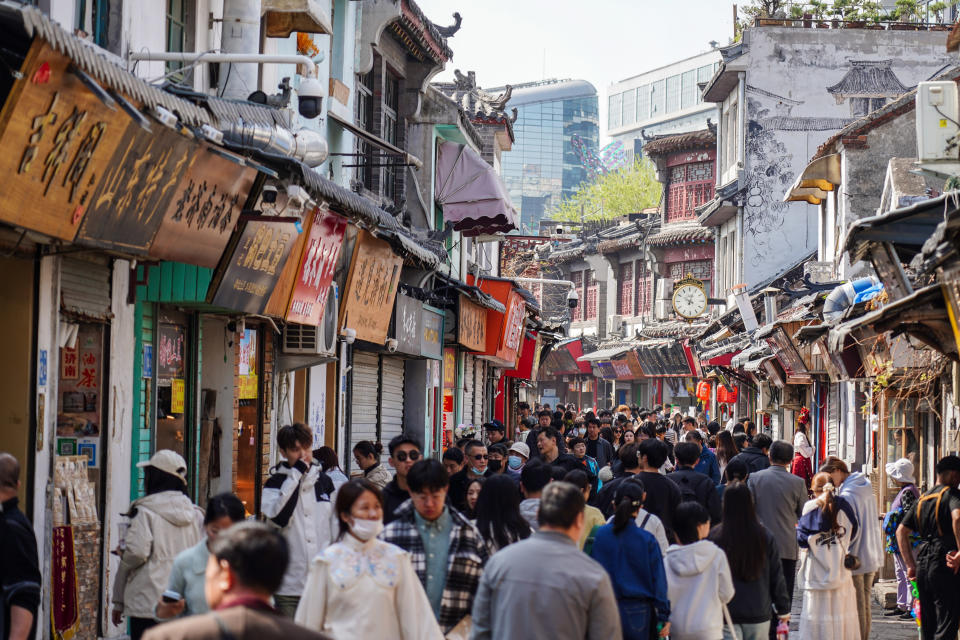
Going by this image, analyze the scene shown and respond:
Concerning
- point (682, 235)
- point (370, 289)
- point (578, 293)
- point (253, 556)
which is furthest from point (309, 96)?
point (578, 293)

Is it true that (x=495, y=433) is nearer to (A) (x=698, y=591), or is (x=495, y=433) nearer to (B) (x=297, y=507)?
(B) (x=297, y=507)

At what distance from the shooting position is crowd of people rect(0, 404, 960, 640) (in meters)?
6.03

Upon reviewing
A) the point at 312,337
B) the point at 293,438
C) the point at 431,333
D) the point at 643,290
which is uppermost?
the point at 643,290

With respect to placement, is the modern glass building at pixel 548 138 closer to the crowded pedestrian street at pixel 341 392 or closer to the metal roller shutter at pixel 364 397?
the crowded pedestrian street at pixel 341 392

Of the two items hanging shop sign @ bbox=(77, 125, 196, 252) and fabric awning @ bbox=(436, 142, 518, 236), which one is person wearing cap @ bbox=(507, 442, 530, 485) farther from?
fabric awning @ bbox=(436, 142, 518, 236)

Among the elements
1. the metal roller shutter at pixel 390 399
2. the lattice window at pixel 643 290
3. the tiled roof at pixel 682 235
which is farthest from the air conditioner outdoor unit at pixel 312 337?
the lattice window at pixel 643 290

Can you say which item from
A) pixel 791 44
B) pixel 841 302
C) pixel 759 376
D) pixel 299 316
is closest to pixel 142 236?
pixel 299 316

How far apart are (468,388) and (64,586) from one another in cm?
2184

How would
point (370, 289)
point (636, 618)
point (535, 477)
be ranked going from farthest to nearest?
point (370, 289), point (535, 477), point (636, 618)

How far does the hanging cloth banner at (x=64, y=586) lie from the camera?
9.69 meters

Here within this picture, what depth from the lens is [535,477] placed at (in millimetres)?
8930

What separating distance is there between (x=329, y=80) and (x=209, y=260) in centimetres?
699

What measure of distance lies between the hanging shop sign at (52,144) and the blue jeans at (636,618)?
4.06 metres

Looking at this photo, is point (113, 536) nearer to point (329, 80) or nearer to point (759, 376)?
point (329, 80)
